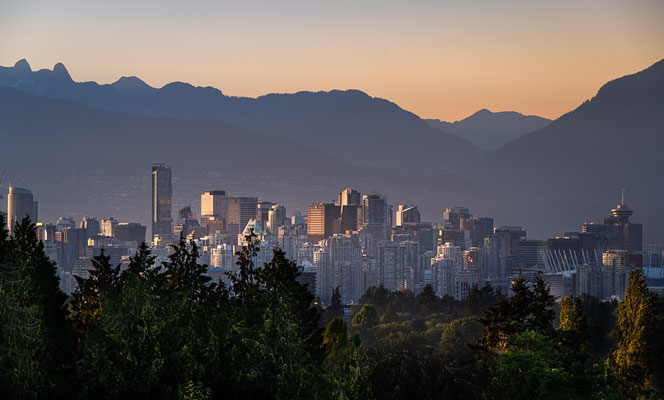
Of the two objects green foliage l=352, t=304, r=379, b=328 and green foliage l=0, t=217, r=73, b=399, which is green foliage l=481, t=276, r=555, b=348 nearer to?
green foliage l=0, t=217, r=73, b=399

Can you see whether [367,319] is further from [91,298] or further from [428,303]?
[91,298]

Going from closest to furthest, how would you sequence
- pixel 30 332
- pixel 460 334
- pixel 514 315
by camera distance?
pixel 30 332, pixel 514 315, pixel 460 334

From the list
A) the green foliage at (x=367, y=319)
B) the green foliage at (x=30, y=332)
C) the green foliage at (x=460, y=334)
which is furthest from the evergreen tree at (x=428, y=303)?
the green foliage at (x=30, y=332)

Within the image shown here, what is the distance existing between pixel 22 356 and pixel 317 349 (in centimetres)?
891

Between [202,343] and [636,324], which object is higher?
[202,343]

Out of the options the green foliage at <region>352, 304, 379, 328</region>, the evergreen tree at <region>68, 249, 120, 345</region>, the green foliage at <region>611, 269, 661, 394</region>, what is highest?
the evergreen tree at <region>68, 249, 120, 345</region>

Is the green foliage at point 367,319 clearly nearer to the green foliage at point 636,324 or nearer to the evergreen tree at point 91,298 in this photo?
the green foliage at point 636,324

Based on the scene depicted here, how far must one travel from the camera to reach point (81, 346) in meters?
30.2

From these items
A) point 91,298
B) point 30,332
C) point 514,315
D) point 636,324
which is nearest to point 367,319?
point 636,324

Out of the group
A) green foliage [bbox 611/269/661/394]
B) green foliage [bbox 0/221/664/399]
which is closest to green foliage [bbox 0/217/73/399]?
green foliage [bbox 0/221/664/399]

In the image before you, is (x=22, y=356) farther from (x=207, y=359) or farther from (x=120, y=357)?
(x=207, y=359)

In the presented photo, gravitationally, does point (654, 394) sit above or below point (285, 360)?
below

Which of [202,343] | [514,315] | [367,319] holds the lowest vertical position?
[367,319]

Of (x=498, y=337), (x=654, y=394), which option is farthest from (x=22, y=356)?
(x=654, y=394)
